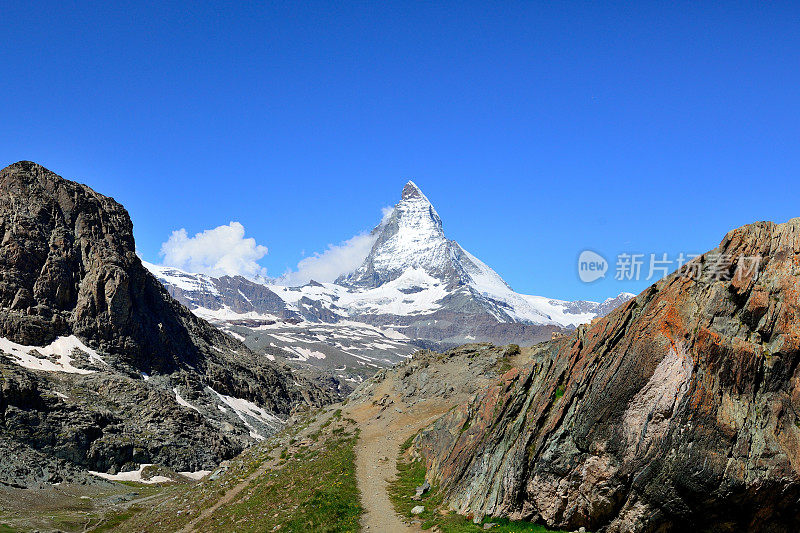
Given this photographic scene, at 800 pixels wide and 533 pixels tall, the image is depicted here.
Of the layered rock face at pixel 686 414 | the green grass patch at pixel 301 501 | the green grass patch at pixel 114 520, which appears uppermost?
the layered rock face at pixel 686 414

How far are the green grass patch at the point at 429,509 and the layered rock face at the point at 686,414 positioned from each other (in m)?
0.75

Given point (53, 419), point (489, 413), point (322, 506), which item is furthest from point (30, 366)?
point (489, 413)

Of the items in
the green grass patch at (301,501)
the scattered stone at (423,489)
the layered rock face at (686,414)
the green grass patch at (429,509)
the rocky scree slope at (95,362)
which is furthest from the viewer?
the rocky scree slope at (95,362)

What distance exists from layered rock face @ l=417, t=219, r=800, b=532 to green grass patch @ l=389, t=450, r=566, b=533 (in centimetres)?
75

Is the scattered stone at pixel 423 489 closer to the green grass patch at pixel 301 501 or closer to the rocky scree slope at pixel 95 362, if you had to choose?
the green grass patch at pixel 301 501

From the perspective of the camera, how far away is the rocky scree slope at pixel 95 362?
9075 cm

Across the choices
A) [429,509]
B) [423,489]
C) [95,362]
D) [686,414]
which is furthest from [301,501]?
[95,362]

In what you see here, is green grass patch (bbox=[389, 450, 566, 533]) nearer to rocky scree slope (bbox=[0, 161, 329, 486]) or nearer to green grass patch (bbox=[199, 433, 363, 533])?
green grass patch (bbox=[199, 433, 363, 533])

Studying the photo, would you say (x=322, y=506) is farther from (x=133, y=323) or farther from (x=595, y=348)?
(x=133, y=323)

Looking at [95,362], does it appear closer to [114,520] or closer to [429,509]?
[114,520]

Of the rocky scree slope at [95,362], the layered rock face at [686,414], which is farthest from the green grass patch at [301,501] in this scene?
the rocky scree slope at [95,362]

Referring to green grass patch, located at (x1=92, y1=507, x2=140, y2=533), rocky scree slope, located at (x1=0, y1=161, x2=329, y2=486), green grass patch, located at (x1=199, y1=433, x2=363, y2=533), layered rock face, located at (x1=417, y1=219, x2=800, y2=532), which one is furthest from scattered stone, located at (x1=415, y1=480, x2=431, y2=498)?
rocky scree slope, located at (x1=0, y1=161, x2=329, y2=486)

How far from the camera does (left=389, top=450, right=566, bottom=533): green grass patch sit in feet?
77.7

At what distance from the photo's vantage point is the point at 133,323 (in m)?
142
